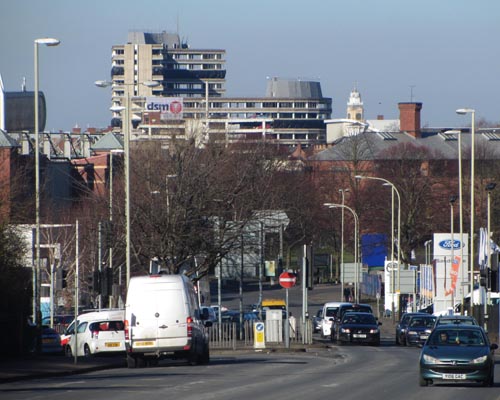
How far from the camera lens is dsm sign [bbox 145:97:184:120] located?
178 m

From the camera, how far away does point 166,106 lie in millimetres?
193875

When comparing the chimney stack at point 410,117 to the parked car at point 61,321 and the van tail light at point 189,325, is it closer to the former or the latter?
the parked car at point 61,321

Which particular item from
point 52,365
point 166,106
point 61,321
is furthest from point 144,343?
point 166,106

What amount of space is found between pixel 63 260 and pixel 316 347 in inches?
933

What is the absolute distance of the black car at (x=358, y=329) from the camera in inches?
1945

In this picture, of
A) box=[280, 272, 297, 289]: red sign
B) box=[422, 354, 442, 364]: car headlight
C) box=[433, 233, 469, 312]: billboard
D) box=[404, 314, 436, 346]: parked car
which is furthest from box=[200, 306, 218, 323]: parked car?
box=[433, 233, 469, 312]: billboard

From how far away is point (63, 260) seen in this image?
64812 mm

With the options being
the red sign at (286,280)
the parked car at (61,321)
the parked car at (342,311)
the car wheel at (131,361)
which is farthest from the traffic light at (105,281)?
the parked car at (61,321)

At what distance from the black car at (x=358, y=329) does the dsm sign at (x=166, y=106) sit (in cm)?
12368

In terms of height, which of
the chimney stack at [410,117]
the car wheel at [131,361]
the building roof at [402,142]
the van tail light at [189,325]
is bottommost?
the car wheel at [131,361]

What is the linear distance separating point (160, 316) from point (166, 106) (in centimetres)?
16524

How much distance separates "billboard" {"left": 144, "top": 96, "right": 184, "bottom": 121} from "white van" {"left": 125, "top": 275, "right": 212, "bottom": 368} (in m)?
143

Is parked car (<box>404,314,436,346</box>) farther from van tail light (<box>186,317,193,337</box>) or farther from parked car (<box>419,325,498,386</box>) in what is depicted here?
parked car (<box>419,325,498,386</box>)

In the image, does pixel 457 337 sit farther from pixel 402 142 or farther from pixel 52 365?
pixel 402 142
